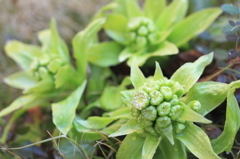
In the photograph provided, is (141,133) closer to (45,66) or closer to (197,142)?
(197,142)

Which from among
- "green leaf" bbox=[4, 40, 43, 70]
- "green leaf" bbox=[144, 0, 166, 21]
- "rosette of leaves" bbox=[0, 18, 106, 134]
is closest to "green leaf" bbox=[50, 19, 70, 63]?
"rosette of leaves" bbox=[0, 18, 106, 134]

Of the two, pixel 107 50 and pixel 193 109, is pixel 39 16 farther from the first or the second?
pixel 193 109

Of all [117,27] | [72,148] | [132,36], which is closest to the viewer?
[72,148]

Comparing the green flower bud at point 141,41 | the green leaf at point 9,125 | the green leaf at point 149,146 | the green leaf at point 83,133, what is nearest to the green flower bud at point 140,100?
the green leaf at point 149,146

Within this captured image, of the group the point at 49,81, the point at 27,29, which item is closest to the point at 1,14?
the point at 27,29

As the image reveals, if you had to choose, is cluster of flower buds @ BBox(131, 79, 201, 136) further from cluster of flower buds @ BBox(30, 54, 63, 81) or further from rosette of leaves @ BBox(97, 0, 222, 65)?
cluster of flower buds @ BBox(30, 54, 63, 81)

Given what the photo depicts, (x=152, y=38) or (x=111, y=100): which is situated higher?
(x=152, y=38)

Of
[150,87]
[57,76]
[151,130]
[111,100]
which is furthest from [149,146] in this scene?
[57,76]
